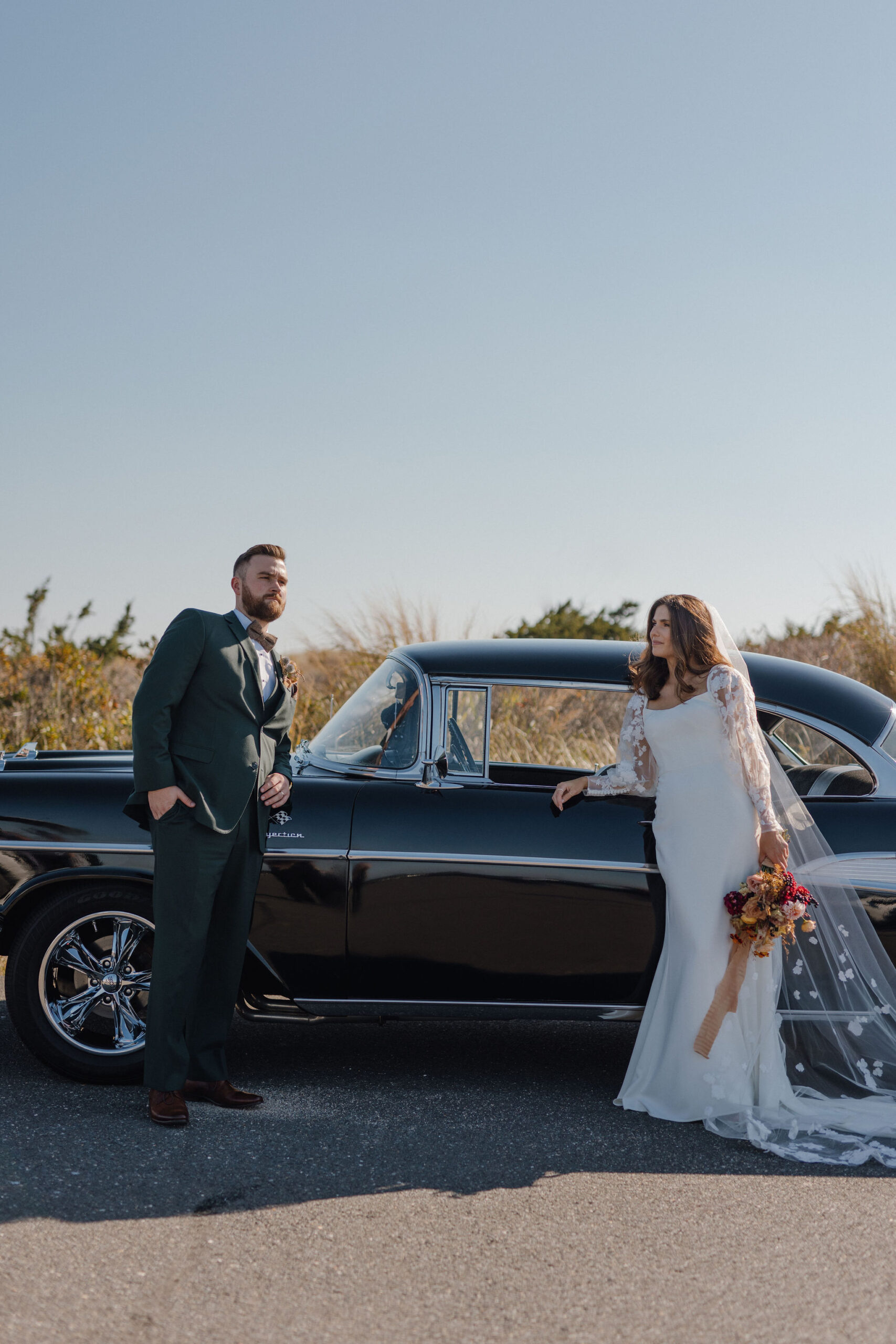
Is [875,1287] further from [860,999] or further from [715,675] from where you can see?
[715,675]

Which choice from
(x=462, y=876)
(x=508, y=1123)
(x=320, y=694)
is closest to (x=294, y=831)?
(x=462, y=876)

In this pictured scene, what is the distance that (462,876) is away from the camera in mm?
4289

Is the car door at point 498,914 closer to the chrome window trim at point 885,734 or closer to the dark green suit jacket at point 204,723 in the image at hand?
the dark green suit jacket at point 204,723

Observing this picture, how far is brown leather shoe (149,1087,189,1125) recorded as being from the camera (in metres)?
3.90

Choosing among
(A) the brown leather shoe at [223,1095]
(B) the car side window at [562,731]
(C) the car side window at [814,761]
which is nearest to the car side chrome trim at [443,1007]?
(A) the brown leather shoe at [223,1095]

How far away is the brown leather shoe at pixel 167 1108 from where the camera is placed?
390 cm

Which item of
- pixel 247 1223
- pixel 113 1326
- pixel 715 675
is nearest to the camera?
pixel 113 1326

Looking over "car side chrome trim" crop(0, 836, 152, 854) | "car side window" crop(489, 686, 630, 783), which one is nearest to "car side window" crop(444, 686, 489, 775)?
"car side chrome trim" crop(0, 836, 152, 854)

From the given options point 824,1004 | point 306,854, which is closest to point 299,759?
point 306,854

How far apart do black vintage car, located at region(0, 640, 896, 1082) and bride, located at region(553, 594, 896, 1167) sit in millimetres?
101

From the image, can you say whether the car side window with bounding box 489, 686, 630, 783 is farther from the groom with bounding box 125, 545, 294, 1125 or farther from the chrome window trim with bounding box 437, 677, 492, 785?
the groom with bounding box 125, 545, 294, 1125

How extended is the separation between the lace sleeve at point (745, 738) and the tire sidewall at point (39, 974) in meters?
→ 2.25

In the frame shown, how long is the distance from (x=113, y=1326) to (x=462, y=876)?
1.99m

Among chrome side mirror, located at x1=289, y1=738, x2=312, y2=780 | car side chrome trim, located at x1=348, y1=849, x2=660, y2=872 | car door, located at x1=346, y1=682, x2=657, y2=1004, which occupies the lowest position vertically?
car door, located at x1=346, y1=682, x2=657, y2=1004
